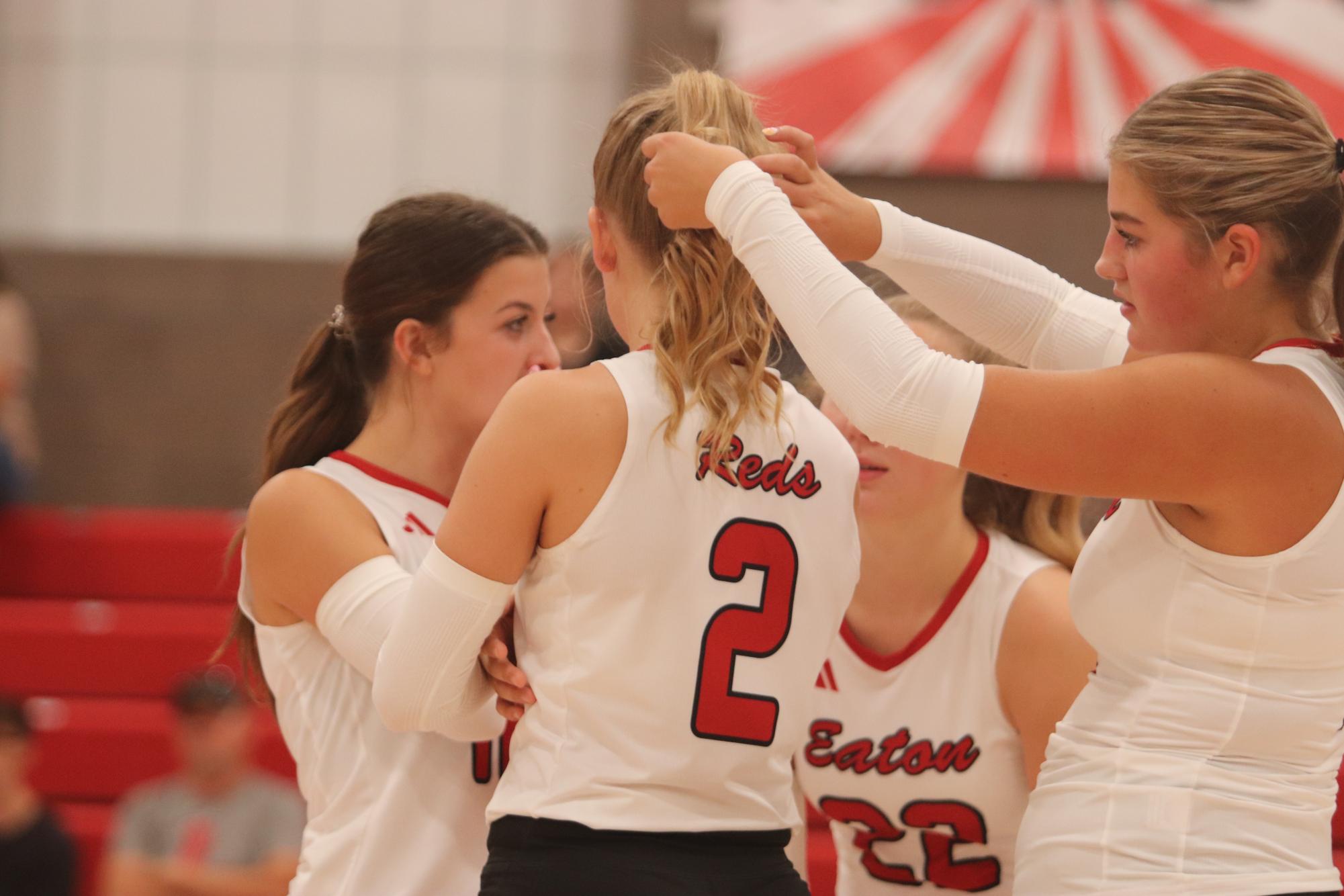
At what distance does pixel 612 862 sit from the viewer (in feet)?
5.03

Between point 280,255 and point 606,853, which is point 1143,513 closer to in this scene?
point 606,853

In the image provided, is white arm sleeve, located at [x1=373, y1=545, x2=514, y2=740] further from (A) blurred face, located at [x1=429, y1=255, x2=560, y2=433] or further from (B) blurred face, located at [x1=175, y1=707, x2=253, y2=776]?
(B) blurred face, located at [x1=175, y1=707, x2=253, y2=776]

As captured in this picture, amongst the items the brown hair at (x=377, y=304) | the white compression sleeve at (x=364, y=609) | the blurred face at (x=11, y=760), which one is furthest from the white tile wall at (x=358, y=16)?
the white compression sleeve at (x=364, y=609)

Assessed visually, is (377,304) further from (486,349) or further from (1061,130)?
(1061,130)

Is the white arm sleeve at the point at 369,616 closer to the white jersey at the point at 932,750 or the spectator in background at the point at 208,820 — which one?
the white jersey at the point at 932,750

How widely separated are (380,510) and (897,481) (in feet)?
2.77

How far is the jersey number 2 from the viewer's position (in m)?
1.60

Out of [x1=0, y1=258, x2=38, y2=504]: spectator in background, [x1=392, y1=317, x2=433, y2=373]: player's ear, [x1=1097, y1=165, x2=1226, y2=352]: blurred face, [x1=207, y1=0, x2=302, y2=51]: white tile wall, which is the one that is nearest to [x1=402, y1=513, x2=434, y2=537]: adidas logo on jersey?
[x1=392, y1=317, x2=433, y2=373]: player's ear

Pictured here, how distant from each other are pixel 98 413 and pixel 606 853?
5.56 meters

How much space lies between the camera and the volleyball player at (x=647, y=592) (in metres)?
1.55

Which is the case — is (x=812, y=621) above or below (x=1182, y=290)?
below

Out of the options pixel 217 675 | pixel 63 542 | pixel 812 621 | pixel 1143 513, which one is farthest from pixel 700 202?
pixel 63 542

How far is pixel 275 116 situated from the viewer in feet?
22.0

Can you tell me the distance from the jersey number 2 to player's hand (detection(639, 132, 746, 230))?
35 centimetres
